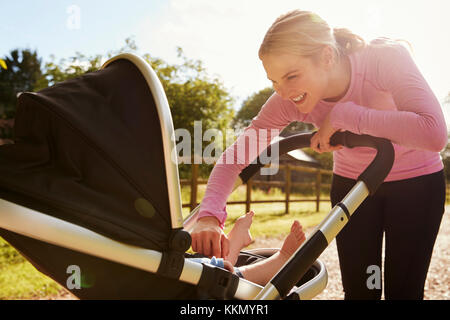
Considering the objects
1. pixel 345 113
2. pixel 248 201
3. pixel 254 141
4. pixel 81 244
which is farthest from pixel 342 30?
pixel 248 201

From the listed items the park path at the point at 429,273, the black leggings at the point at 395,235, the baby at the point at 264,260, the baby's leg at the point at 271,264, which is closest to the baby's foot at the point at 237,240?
the baby at the point at 264,260

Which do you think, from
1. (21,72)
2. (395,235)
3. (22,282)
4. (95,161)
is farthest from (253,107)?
(95,161)

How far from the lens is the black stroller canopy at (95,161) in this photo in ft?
3.53

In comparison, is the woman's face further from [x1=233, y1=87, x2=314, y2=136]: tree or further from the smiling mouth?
[x1=233, y1=87, x2=314, y2=136]: tree

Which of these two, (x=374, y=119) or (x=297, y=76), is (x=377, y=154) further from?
(x=297, y=76)

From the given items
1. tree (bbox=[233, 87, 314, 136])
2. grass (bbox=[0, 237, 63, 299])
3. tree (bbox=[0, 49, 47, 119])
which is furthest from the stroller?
tree (bbox=[0, 49, 47, 119])

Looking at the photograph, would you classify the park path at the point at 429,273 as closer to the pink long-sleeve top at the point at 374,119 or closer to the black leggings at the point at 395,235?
the black leggings at the point at 395,235

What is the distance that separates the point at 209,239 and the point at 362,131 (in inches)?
27.4

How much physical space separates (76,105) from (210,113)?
8.92m

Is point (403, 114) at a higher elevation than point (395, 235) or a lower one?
higher

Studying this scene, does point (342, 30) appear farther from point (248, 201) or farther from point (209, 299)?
point (248, 201)

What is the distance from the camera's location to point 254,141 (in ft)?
5.71

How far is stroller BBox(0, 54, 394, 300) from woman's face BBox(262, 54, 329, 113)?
47cm

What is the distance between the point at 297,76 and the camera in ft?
4.78
